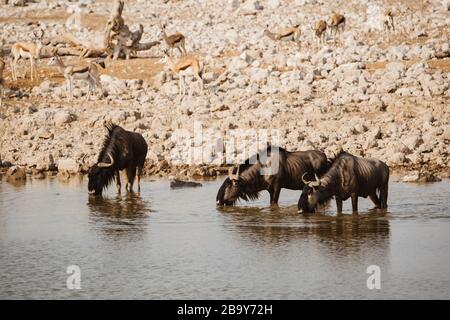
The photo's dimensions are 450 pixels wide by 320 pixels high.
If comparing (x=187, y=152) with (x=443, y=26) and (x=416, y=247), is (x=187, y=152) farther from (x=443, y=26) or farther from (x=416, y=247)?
(x=443, y=26)

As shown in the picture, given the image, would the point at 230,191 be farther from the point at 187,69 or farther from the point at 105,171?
the point at 187,69

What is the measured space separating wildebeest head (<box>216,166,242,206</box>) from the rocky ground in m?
3.09

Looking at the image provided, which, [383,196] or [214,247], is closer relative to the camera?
[214,247]

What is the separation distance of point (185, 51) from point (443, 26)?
7559 millimetres

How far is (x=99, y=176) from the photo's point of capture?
1736 cm

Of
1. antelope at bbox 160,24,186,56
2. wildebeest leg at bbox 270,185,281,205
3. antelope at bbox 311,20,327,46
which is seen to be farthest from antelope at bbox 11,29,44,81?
wildebeest leg at bbox 270,185,281,205

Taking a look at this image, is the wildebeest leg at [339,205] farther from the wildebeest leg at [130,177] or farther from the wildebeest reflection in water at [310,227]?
the wildebeest leg at [130,177]

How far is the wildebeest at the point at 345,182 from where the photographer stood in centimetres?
1484

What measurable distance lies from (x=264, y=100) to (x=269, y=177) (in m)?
7.41

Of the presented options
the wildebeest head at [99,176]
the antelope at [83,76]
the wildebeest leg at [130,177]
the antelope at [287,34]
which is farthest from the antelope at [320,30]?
the wildebeest head at [99,176]

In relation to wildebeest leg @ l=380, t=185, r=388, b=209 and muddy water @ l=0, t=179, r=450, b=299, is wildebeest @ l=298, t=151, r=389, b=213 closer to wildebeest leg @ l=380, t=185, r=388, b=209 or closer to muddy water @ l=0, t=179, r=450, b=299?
wildebeest leg @ l=380, t=185, r=388, b=209

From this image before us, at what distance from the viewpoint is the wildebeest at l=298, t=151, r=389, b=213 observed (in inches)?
584

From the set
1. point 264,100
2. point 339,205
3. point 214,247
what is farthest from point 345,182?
point 264,100
